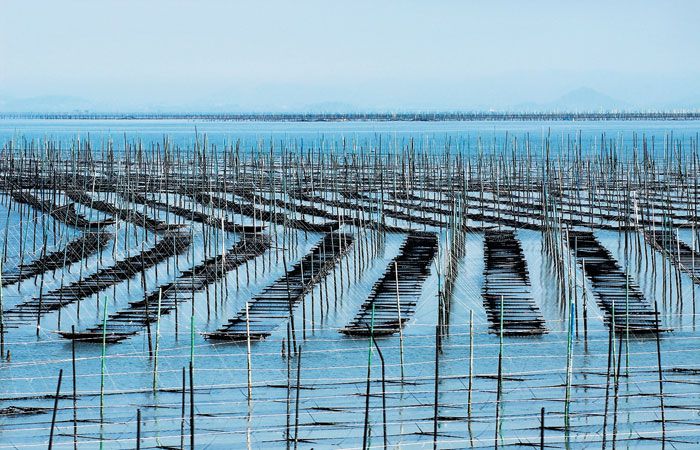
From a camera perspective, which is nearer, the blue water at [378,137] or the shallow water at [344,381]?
the shallow water at [344,381]

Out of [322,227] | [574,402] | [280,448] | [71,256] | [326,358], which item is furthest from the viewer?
[322,227]

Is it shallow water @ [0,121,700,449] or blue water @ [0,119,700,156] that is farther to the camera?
blue water @ [0,119,700,156]

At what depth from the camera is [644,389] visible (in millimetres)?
17547

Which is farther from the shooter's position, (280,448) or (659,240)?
(659,240)

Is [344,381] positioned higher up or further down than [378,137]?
further down

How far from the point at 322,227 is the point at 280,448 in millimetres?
20417

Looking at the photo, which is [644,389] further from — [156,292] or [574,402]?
[156,292]

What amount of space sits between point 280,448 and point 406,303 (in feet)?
29.0

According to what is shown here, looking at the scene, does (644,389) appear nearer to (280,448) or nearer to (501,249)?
(280,448)

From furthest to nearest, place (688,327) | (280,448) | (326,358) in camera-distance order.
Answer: (688,327)
(326,358)
(280,448)

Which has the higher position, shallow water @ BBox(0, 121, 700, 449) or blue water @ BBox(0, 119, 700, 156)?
blue water @ BBox(0, 119, 700, 156)

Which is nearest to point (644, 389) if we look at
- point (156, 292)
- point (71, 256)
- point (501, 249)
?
point (156, 292)

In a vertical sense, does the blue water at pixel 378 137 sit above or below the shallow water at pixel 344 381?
above

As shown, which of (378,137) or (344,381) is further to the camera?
(378,137)
